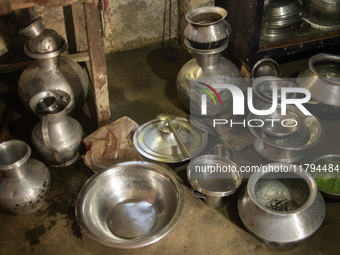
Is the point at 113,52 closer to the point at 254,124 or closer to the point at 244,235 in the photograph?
the point at 254,124

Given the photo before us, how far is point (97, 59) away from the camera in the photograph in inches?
106

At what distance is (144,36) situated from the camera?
4.31m

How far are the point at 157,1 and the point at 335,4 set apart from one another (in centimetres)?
212

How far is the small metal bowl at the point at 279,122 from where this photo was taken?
2.85m

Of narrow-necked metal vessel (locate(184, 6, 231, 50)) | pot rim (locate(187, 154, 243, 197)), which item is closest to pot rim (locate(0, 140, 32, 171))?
pot rim (locate(187, 154, 243, 197))

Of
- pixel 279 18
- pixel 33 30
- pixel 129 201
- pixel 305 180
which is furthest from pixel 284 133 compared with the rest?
pixel 33 30

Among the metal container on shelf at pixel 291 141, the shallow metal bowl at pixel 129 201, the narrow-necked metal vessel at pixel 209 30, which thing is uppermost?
the narrow-necked metal vessel at pixel 209 30

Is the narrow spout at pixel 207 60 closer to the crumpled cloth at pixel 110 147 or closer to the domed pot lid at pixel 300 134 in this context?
the domed pot lid at pixel 300 134

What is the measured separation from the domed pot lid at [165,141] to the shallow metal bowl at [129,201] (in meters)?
0.28

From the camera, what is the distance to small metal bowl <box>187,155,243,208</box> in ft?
8.11

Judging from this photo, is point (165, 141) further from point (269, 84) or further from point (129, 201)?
point (269, 84)

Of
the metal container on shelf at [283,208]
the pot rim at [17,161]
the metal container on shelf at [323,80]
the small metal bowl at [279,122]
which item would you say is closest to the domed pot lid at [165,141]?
the small metal bowl at [279,122]

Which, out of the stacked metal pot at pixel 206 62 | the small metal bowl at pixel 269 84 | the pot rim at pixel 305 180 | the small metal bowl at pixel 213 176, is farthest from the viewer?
the small metal bowl at pixel 269 84

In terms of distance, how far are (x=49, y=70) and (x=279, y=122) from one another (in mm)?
2196
